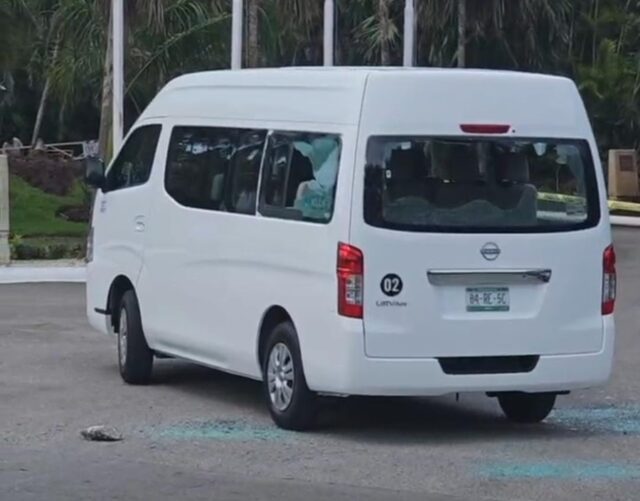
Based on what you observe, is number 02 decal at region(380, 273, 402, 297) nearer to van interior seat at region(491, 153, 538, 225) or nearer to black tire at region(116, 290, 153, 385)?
van interior seat at region(491, 153, 538, 225)

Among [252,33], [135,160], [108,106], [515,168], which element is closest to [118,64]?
[108,106]

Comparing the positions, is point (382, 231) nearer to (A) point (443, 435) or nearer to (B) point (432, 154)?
(B) point (432, 154)

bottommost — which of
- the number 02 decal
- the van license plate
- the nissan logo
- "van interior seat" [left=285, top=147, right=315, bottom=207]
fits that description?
the van license plate

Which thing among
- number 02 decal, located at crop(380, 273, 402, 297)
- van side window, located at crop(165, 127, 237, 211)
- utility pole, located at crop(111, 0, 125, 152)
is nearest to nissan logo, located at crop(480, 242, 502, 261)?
number 02 decal, located at crop(380, 273, 402, 297)

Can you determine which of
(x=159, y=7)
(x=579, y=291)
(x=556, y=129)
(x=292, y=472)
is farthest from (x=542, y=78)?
(x=159, y=7)

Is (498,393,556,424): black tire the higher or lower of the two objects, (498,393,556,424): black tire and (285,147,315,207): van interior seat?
the lower

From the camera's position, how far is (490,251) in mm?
10328

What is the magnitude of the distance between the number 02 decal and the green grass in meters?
21.4

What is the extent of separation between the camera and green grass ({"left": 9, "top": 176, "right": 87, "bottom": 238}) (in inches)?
1261

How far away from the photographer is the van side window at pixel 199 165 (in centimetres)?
1170

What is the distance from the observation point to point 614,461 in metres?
9.86

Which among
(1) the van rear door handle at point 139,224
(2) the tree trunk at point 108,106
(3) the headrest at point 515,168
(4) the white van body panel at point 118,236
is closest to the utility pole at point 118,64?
(2) the tree trunk at point 108,106

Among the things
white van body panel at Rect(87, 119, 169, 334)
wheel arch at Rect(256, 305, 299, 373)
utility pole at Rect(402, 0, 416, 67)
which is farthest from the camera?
utility pole at Rect(402, 0, 416, 67)

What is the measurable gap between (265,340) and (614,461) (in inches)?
98.3
